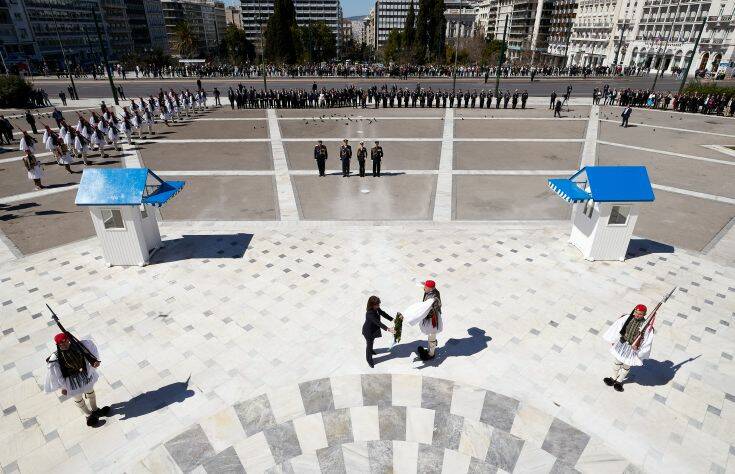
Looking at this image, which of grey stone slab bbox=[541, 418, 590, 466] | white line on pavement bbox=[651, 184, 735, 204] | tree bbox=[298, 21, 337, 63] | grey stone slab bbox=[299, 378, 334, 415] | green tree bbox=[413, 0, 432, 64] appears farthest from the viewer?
tree bbox=[298, 21, 337, 63]

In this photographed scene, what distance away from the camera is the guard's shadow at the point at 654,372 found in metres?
7.56

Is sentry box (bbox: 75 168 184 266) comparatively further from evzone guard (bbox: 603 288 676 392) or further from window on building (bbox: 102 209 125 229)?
evzone guard (bbox: 603 288 676 392)

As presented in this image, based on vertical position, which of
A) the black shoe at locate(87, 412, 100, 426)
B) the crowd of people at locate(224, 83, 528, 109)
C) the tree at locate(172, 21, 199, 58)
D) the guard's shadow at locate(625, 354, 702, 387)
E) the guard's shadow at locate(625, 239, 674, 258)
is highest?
the tree at locate(172, 21, 199, 58)

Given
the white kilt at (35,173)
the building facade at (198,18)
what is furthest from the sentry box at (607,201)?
the building facade at (198,18)

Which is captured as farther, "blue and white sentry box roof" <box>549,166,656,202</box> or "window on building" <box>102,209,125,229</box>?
"window on building" <box>102,209,125,229</box>

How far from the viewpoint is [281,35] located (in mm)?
68250

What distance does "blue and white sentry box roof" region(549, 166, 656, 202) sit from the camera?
34.9ft

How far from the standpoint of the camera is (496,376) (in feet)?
25.2

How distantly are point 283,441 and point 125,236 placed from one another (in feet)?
24.8

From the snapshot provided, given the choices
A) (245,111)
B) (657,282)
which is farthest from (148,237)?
(245,111)

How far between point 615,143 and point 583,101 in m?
16.8

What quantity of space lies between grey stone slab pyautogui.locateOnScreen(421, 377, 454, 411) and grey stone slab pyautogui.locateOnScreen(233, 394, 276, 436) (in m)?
2.67

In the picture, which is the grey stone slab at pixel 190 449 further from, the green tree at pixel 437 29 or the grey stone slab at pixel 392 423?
the green tree at pixel 437 29

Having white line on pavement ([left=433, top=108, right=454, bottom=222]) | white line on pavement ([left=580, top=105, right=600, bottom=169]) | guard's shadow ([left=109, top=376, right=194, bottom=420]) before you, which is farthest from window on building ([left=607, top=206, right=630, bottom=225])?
guard's shadow ([left=109, top=376, right=194, bottom=420])
